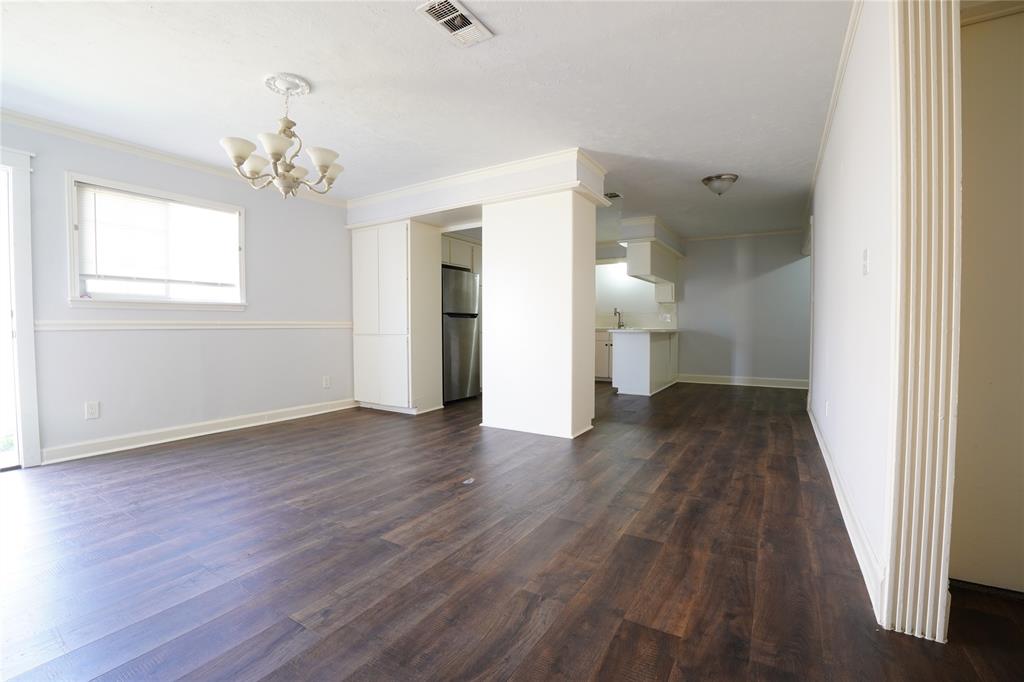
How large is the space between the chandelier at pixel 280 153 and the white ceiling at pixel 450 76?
0.10 m

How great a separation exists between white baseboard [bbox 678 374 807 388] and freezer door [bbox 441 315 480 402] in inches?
148

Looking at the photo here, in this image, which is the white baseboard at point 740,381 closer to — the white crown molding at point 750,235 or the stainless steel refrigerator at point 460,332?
the white crown molding at point 750,235

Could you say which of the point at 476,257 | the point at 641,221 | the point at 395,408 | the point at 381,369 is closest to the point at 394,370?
the point at 381,369

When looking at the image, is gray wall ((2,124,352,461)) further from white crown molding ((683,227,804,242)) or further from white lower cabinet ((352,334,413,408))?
white crown molding ((683,227,804,242))

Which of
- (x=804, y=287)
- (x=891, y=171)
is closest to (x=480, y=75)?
(x=891, y=171)

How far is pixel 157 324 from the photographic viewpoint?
3.77 meters

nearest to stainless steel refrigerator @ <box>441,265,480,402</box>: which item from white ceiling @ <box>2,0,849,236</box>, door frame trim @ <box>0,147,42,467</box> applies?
white ceiling @ <box>2,0,849,236</box>

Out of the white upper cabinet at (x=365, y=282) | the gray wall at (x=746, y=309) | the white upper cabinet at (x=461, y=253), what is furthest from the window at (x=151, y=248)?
the gray wall at (x=746, y=309)

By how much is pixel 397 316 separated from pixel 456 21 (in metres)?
3.36

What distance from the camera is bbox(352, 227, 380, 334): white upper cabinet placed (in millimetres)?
5211

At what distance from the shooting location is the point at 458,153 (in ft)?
12.3

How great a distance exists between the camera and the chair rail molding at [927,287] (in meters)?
1.28

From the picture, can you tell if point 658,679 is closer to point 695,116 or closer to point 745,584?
point 745,584

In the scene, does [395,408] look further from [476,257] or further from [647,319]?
[647,319]
